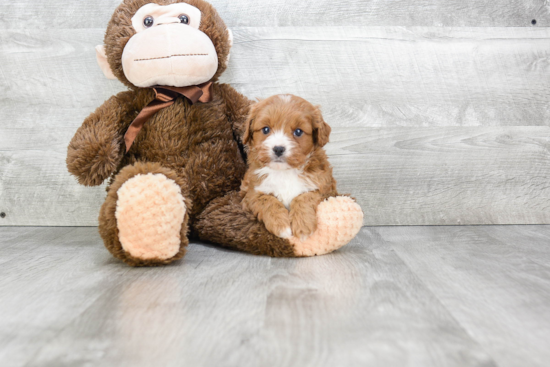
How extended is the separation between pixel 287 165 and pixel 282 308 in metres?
0.36

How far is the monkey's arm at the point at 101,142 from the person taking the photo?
1172mm

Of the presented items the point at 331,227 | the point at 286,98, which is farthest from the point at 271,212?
the point at 286,98

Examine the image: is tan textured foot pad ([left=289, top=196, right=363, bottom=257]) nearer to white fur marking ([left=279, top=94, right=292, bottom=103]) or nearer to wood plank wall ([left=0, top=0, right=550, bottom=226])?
white fur marking ([left=279, top=94, right=292, bottom=103])

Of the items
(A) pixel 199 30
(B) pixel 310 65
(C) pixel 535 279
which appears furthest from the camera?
(B) pixel 310 65

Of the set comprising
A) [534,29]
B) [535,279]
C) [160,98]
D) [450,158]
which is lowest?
[535,279]

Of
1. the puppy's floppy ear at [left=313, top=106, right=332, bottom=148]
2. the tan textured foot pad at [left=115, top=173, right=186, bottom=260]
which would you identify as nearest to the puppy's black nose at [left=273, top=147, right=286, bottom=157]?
the puppy's floppy ear at [left=313, top=106, right=332, bottom=148]

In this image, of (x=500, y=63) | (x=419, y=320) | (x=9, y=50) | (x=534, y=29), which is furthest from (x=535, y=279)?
(x=9, y=50)

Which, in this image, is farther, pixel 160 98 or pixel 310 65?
pixel 310 65

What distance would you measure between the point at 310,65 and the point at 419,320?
0.95 metres

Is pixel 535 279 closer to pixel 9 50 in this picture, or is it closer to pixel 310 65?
pixel 310 65

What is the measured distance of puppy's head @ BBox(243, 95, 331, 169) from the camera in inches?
42.8

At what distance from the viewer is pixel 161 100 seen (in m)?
1.27

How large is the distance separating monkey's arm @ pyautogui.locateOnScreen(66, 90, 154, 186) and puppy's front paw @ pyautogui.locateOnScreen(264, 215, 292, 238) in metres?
0.42

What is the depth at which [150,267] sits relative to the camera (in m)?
1.09
